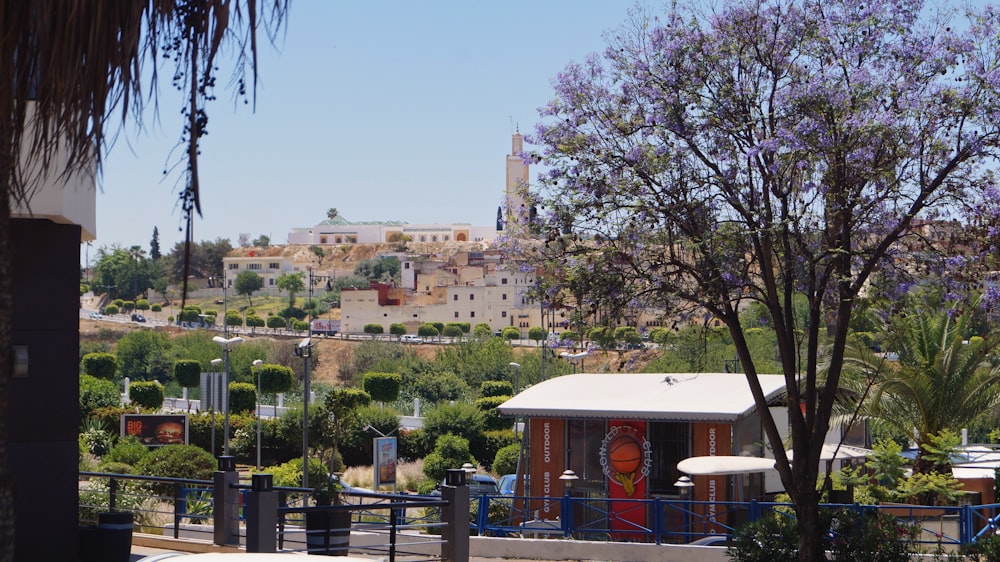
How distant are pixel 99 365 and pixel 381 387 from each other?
73.9 feet

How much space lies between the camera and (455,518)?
38.3 ft

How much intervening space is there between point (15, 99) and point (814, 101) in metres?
8.98

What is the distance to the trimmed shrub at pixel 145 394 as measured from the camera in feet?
217

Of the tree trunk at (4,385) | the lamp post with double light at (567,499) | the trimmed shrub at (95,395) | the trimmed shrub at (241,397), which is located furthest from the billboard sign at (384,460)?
the tree trunk at (4,385)

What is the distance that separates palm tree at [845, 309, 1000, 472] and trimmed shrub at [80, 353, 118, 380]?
74.8 metres

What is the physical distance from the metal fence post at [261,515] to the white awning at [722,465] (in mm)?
9111

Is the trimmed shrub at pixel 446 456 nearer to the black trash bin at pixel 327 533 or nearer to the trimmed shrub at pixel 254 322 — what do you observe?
the black trash bin at pixel 327 533

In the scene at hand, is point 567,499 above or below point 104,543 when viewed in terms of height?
below

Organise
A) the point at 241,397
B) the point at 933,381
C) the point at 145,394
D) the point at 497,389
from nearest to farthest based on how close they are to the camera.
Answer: the point at 933,381, the point at 145,394, the point at 241,397, the point at 497,389

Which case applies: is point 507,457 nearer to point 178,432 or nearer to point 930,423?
point 178,432

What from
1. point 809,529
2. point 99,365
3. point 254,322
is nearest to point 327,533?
point 809,529

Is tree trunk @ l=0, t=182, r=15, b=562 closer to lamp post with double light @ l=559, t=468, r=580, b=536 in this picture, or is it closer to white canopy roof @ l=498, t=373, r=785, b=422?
lamp post with double light @ l=559, t=468, r=580, b=536

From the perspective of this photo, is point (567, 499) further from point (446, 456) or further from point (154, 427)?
point (446, 456)

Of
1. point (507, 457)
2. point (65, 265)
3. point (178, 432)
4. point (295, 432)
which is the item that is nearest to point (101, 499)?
point (65, 265)
